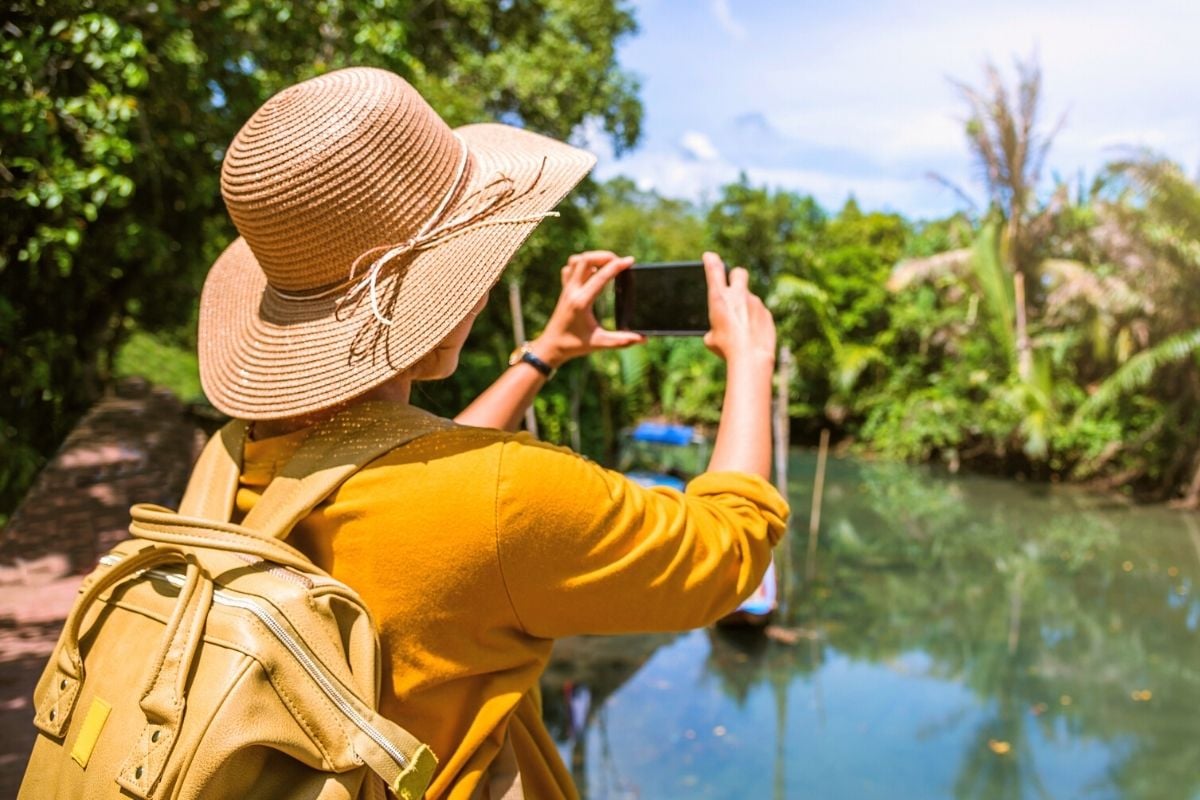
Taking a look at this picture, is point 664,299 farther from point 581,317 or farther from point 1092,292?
point 1092,292

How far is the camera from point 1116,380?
10977 mm

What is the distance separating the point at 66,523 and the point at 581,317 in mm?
1690

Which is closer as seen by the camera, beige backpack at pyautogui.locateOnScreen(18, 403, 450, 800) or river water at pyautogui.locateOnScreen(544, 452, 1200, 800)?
beige backpack at pyautogui.locateOnScreen(18, 403, 450, 800)

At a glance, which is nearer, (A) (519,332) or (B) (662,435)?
(A) (519,332)

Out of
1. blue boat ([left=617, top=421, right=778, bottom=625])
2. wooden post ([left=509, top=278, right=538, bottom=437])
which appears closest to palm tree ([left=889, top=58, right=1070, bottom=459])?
blue boat ([left=617, top=421, right=778, bottom=625])

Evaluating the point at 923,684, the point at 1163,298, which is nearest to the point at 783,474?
the point at 923,684

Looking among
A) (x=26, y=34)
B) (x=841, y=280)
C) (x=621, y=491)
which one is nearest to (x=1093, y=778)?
(x=621, y=491)

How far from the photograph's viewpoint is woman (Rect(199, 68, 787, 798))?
747mm

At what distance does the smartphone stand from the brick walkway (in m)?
1.13

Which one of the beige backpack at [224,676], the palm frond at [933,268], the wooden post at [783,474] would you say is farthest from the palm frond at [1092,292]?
the beige backpack at [224,676]

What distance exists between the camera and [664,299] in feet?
3.75

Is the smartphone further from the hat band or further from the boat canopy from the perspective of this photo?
the boat canopy

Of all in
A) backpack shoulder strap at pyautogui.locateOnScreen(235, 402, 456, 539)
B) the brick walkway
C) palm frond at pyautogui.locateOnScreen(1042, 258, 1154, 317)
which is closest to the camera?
backpack shoulder strap at pyautogui.locateOnScreen(235, 402, 456, 539)

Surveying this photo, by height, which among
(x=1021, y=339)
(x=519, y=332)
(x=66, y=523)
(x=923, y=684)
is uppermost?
(x=1021, y=339)
